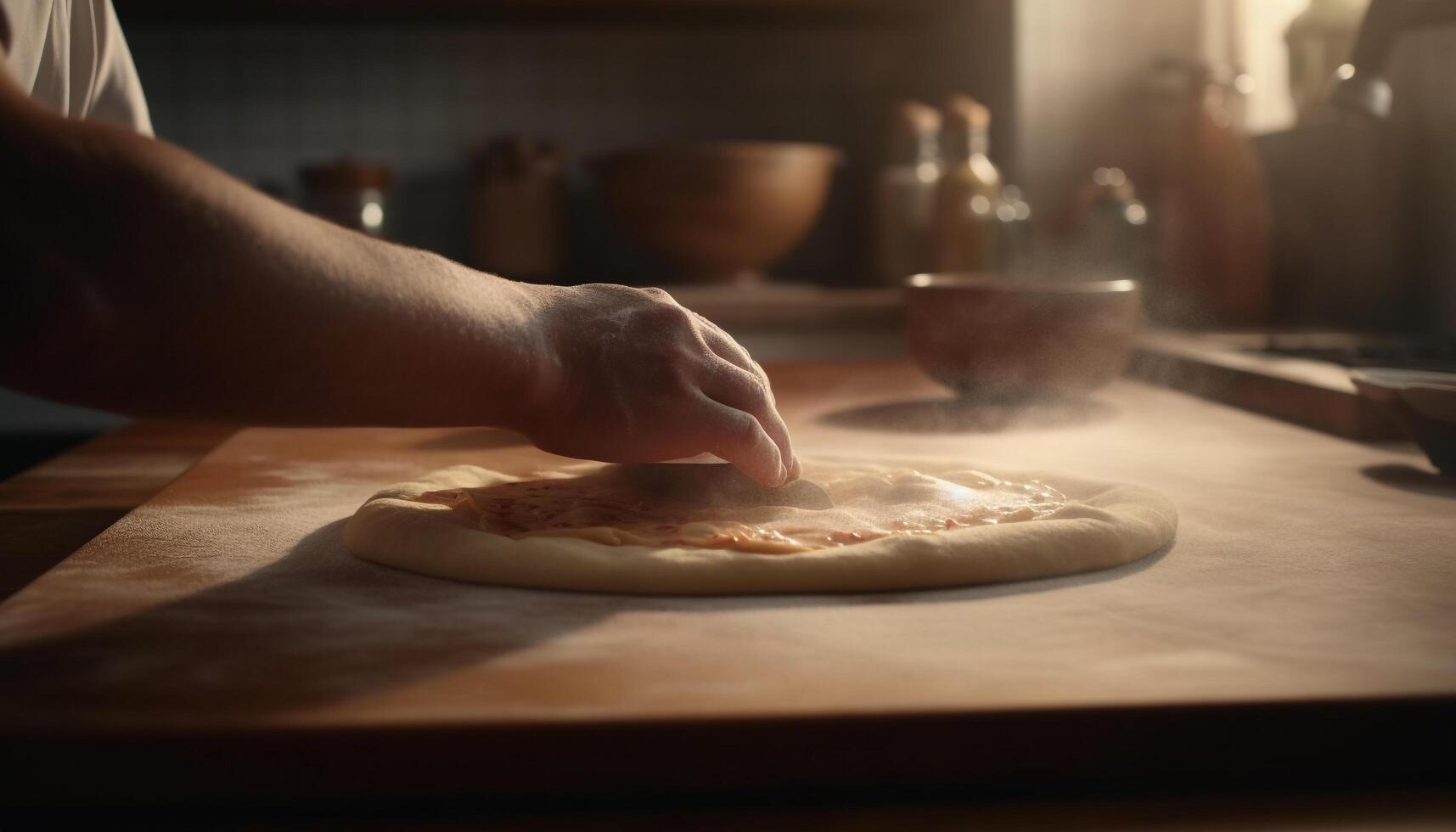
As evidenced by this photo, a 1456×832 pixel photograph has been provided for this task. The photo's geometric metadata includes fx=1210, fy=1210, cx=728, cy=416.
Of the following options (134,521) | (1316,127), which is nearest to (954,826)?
(134,521)

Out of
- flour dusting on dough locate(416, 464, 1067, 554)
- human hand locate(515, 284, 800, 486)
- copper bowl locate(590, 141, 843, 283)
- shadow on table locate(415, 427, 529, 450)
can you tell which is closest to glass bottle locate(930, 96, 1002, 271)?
copper bowl locate(590, 141, 843, 283)

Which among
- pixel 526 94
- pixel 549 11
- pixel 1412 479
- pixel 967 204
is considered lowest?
pixel 1412 479

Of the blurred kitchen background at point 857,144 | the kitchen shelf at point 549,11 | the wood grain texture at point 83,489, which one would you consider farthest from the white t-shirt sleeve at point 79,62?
the kitchen shelf at point 549,11

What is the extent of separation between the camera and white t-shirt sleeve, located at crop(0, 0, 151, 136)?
94cm

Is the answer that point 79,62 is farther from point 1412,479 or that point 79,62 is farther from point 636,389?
point 1412,479

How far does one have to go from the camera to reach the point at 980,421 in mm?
1378

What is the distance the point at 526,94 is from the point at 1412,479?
2430mm

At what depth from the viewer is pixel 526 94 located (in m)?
3.04

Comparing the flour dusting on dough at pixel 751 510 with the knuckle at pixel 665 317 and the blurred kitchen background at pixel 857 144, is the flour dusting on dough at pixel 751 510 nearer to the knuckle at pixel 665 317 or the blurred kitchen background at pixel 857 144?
the knuckle at pixel 665 317

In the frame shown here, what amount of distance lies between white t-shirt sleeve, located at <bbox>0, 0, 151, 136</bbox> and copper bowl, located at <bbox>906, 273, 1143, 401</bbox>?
85 centimetres

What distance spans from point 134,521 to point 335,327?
0.35 m

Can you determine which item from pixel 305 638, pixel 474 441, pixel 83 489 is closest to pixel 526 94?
pixel 474 441

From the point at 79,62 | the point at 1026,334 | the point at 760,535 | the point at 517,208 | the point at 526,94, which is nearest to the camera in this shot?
the point at 760,535

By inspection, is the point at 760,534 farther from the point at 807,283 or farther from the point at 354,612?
the point at 807,283
